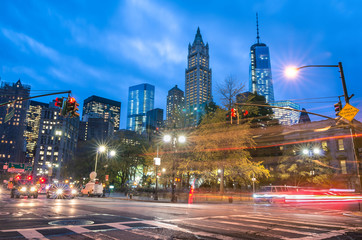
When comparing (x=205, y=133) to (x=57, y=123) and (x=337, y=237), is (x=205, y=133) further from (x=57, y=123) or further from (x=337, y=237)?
(x=57, y=123)

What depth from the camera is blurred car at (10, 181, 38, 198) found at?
1092 inches

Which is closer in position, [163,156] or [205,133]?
[205,133]

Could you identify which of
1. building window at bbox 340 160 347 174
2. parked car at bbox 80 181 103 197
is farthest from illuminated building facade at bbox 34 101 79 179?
building window at bbox 340 160 347 174

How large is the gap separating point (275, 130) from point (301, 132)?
5.04m

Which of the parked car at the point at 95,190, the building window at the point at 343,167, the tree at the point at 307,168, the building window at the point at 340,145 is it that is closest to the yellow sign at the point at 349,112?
the tree at the point at 307,168

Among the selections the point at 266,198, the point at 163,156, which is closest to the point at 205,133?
the point at 163,156

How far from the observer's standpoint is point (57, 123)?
175m

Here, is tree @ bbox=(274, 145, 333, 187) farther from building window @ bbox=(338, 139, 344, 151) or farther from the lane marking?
the lane marking

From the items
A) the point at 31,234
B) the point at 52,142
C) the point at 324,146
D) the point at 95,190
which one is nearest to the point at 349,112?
the point at 31,234

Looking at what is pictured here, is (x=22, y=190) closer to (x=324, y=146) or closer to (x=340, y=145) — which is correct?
(x=324, y=146)

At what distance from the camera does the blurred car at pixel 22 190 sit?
27.7 metres

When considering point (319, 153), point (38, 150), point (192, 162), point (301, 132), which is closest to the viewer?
point (192, 162)

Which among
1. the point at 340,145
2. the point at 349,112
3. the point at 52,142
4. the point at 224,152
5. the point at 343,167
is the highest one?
the point at 52,142

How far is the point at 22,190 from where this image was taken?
27.8 m
